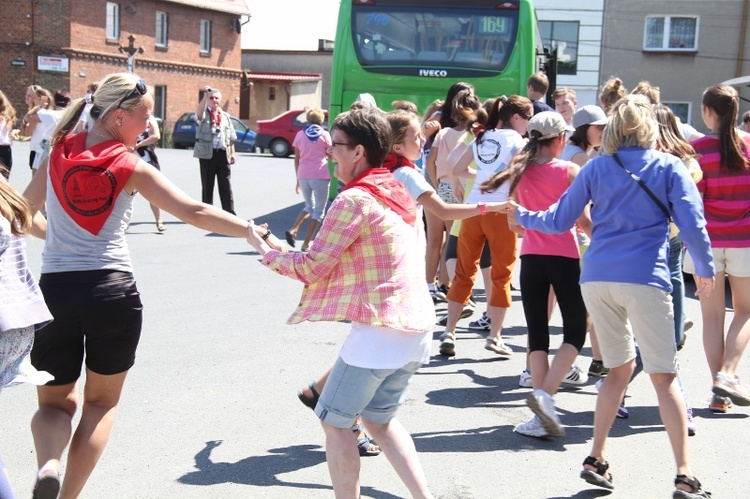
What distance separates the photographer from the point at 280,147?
34062mm

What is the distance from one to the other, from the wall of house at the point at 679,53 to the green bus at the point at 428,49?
831 inches

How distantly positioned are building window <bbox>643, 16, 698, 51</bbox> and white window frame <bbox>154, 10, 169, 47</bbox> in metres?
23.1

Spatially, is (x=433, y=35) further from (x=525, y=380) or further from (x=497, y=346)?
(x=525, y=380)

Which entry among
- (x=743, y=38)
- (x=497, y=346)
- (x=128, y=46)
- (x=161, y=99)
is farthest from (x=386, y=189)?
(x=161, y=99)

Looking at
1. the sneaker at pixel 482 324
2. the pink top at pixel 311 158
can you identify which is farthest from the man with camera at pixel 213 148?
the sneaker at pixel 482 324

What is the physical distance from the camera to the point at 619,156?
459cm

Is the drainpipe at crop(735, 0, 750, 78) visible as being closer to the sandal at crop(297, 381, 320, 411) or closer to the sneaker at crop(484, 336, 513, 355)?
the sneaker at crop(484, 336, 513, 355)

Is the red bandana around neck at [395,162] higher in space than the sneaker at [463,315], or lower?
higher

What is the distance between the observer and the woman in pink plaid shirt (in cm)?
374

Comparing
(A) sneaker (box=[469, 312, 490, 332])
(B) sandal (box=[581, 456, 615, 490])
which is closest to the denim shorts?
(B) sandal (box=[581, 456, 615, 490])

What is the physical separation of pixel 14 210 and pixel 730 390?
4618mm


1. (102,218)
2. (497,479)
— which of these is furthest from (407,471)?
(102,218)

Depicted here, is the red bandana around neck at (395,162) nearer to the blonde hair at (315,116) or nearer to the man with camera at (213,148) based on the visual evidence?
the blonde hair at (315,116)

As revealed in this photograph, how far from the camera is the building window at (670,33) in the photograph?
3475 cm
